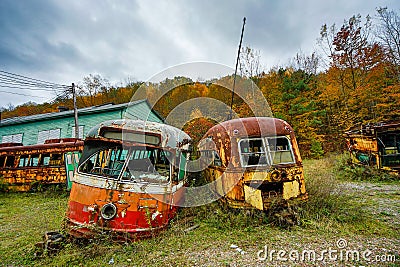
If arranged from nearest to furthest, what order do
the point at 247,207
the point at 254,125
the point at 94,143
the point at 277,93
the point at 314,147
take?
the point at 94,143 → the point at 247,207 → the point at 254,125 → the point at 314,147 → the point at 277,93

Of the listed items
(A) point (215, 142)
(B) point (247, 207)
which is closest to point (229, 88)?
(A) point (215, 142)

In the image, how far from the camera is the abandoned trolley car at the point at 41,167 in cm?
1012

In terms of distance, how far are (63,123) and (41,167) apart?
752 centimetres

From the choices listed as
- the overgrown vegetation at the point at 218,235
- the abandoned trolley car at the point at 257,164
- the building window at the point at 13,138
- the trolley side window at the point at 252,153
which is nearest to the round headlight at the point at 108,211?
the overgrown vegetation at the point at 218,235

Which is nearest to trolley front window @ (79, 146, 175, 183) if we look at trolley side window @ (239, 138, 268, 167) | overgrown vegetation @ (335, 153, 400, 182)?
trolley side window @ (239, 138, 268, 167)

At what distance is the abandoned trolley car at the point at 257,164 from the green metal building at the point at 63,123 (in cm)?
1088

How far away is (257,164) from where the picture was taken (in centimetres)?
588

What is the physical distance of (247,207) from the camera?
18.3ft

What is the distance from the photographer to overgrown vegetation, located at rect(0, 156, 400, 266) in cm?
407

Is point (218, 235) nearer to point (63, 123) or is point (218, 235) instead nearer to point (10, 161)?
point (10, 161)

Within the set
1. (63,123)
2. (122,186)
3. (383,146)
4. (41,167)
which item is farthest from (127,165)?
(63,123)

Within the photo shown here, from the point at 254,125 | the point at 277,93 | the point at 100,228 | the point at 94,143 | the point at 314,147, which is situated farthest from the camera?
the point at 277,93

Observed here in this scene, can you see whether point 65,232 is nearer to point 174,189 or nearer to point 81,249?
point 81,249

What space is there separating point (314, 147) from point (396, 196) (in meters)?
12.6
